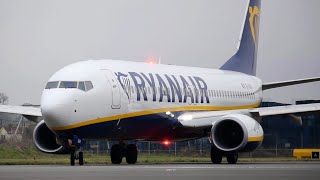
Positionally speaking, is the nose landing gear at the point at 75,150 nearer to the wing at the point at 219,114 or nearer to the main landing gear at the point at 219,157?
the wing at the point at 219,114

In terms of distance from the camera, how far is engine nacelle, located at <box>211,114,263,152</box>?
42.8 meters

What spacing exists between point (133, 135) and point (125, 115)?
1.64 meters

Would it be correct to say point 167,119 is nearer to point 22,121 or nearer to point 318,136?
point 318,136

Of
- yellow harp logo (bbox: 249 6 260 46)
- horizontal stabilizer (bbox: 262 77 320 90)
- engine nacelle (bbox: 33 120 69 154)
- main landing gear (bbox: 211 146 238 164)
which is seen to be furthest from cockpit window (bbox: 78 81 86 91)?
yellow harp logo (bbox: 249 6 260 46)

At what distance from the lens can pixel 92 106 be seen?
39906 millimetres

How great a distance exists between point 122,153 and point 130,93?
3854 millimetres

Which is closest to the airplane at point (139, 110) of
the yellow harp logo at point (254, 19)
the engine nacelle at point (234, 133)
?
the engine nacelle at point (234, 133)

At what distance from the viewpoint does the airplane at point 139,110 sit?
3950cm

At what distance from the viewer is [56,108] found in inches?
1518

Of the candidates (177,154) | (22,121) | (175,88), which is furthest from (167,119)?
(22,121)

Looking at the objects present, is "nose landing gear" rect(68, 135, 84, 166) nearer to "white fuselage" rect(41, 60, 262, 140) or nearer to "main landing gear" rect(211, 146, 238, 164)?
"white fuselage" rect(41, 60, 262, 140)

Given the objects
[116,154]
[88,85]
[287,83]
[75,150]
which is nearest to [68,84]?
[88,85]

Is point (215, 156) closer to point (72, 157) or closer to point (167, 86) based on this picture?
point (167, 86)

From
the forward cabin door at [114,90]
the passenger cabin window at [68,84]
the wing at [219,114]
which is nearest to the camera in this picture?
the passenger cabin window at [68,84]
